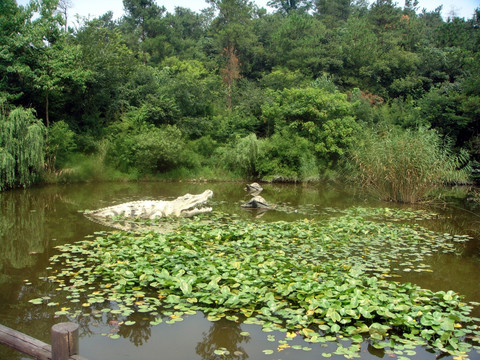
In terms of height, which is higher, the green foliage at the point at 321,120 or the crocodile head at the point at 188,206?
the green foliage at the point at 321,120

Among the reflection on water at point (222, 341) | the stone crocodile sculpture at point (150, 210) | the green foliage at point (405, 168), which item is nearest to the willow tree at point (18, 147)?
the stone crocodile sculpture at point (150, 210)

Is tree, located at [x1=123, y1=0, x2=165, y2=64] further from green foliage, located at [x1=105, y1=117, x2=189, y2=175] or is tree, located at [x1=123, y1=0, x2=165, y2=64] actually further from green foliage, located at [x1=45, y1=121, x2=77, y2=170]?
green foliage, located at [x1=45, y1=121, x2=77, y2=170]

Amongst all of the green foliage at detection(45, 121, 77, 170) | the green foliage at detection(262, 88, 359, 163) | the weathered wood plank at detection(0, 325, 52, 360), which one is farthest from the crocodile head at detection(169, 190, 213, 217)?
the green foliage at detection(262, 88, 359, 163)

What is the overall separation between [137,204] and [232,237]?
2.85 m

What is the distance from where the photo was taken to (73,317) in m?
3.84

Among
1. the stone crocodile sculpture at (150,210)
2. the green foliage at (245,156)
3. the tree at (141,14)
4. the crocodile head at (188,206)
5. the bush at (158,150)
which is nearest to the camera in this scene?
the stone crocodile sculpture at (150,210)

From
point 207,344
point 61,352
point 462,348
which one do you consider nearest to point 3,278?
point 207,344

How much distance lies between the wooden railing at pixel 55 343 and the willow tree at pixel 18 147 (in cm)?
1033

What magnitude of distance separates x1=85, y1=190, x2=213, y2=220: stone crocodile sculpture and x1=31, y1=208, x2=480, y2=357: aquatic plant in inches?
63.4

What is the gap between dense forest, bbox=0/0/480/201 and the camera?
13750mm

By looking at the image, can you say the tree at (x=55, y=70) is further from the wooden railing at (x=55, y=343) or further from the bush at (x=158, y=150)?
the wooden railing at (x=55, y=343)

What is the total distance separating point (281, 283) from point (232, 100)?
776 inches

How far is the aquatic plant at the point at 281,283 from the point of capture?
3.67 meters

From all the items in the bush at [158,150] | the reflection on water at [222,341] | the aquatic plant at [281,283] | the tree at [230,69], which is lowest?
the reflection on water at [222,341]
